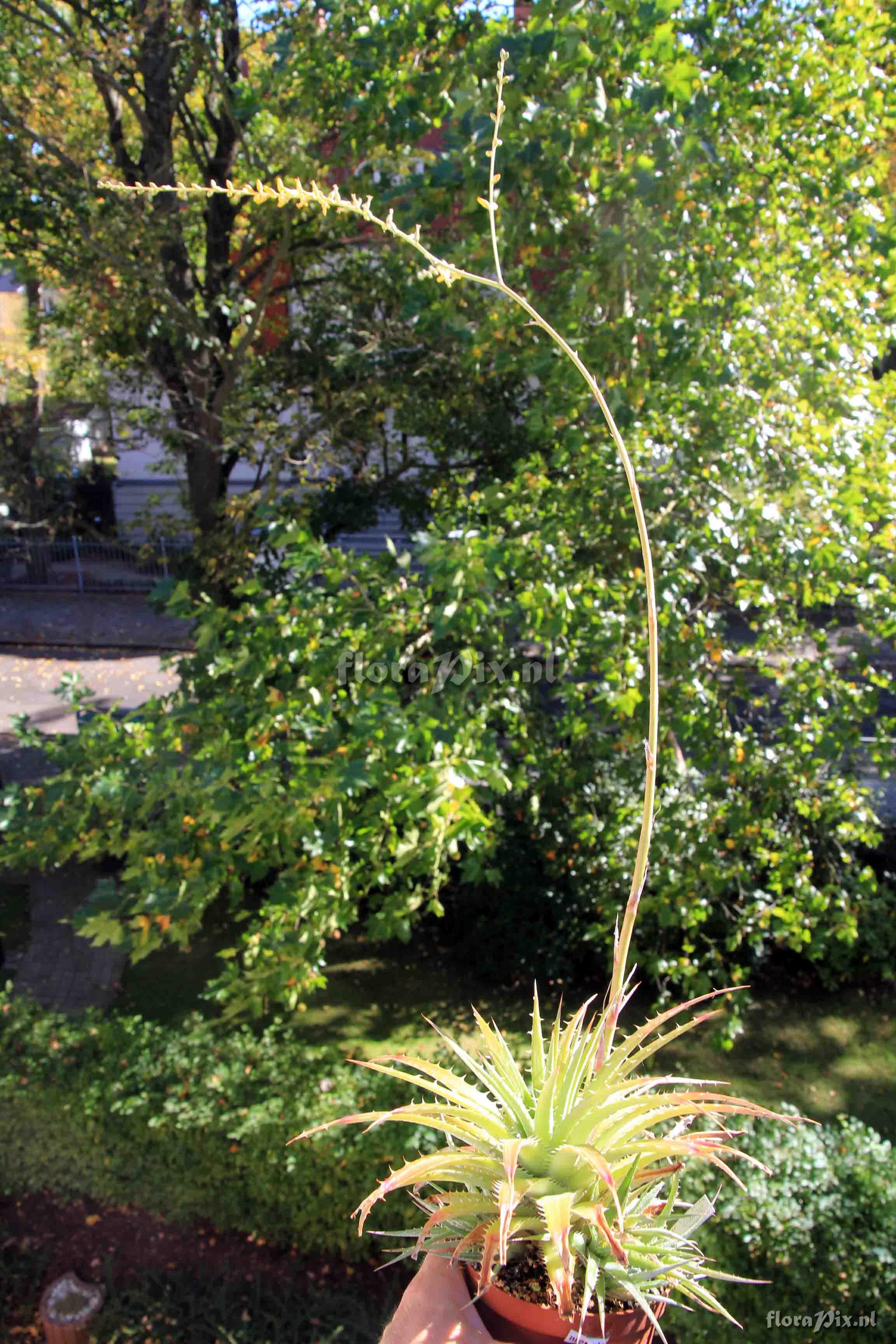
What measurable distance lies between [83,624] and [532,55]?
15753 millimetres

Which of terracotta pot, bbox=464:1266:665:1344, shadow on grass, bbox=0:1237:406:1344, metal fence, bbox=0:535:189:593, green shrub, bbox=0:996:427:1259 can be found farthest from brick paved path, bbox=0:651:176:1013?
metal fence, bbox=0:535:189:593

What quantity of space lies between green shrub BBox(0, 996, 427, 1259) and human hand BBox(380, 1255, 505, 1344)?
2.82 meters

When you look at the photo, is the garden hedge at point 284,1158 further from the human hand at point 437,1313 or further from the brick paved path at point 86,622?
the brick paved path at point 86,622

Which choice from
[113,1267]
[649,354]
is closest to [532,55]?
[649,354]

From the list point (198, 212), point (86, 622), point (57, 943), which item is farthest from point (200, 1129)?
point (86, 622)

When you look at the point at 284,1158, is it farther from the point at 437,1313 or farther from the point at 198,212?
the point at 198,212

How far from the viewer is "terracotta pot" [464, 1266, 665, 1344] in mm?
1313

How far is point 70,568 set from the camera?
811 inches

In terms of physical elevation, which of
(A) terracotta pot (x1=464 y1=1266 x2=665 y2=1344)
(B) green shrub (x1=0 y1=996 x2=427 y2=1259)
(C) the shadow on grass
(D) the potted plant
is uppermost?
(D) the potted plant

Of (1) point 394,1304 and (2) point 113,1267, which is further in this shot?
(2) point 113,1267

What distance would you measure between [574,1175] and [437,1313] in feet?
0.92

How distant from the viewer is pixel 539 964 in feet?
20.7

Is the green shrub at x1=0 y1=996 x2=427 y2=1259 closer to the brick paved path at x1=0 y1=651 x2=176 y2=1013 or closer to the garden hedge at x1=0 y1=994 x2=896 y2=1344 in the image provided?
the garden hedge at x1=0 y1=994 x2=896 y2=1344

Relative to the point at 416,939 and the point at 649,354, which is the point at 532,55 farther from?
the point at 416,939
